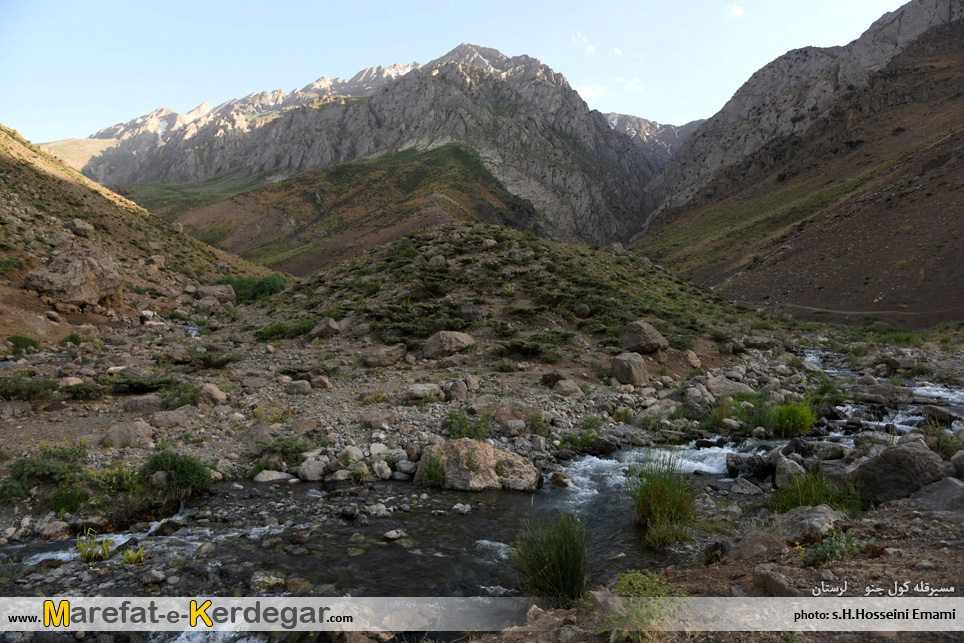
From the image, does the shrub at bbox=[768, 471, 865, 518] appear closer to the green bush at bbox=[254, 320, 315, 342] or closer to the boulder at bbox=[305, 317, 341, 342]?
the boulder at bbox=[305, 317, 341, 342]

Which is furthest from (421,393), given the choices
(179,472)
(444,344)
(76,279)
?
(76,279)

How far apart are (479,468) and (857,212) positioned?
57.9 m

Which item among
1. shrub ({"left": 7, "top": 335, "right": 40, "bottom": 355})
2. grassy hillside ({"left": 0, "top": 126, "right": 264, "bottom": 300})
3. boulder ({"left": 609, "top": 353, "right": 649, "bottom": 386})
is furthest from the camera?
grassy hillside ({"left": 0, "top": 126, "right": 264, "bottom": 300})

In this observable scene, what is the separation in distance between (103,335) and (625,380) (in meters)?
22.8

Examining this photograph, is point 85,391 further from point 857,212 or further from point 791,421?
point 857,212

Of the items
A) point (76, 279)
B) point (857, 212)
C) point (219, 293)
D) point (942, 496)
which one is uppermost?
point (857, 212)

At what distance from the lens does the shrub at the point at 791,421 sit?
35.9 feet

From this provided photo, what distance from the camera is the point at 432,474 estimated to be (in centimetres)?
909

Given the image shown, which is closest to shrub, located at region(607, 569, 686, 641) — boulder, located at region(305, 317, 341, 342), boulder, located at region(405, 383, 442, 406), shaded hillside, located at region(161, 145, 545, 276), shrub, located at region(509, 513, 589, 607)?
shrub, located at region(509, 513, 589, 607)

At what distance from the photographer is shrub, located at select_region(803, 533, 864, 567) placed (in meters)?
4.41

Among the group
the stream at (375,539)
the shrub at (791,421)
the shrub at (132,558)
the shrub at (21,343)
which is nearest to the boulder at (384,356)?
the stream at (375,539)

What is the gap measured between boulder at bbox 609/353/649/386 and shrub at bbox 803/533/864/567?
10.9 m

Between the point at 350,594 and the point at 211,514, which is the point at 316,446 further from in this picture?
the point at 350,594

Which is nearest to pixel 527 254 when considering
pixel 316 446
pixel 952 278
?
pixel 316 446
